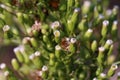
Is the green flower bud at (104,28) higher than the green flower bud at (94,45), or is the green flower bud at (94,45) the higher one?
the green flower bud at (104,28)

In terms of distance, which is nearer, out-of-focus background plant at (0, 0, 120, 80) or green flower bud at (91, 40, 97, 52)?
out-of-focus background plant at (0, 0, 120, 80)

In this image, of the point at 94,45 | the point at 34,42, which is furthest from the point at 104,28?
the point at 34,42

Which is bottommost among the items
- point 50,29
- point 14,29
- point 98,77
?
point 98,77

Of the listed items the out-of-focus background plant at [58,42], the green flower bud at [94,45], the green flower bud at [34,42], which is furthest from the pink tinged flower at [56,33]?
the green flower bud at [94,45]

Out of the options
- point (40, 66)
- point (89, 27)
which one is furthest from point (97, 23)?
point (40, 66)

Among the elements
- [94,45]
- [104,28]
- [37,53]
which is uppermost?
[104,28]

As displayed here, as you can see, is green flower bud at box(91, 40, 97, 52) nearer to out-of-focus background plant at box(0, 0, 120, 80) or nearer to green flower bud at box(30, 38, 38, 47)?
out-of-focus background plant at box(0, 0, 120, 80)

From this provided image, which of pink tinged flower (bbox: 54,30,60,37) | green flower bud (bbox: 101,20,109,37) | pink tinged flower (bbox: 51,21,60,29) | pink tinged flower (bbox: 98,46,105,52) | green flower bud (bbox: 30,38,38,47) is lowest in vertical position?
pink tinged flower (bbox: 98,46,105,52)

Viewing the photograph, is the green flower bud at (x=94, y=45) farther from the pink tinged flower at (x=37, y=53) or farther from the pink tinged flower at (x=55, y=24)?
the pink tinged flower at (x=37, y=53)

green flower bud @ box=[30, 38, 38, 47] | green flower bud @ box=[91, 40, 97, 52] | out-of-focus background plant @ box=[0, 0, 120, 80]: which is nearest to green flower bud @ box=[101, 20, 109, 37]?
out-of-focus background plant @ box=[0, 0, 120, 80]

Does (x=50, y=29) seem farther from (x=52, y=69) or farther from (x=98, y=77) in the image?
(x=98, y=77)

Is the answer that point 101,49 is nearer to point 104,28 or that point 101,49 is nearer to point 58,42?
point 104,28
